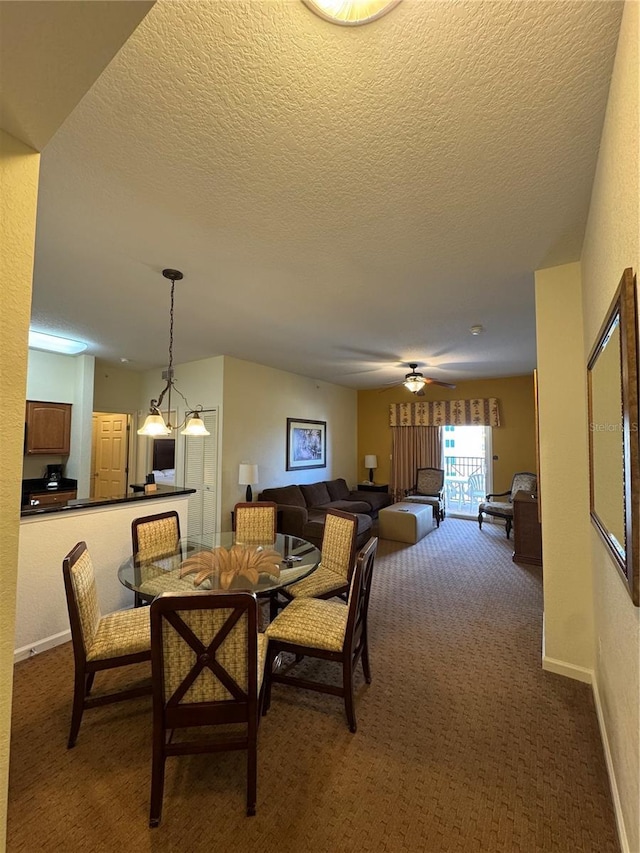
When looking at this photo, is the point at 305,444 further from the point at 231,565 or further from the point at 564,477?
the point at 564,477

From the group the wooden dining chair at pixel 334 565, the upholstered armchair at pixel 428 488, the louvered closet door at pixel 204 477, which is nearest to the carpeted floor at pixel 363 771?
the wooden dining chair at pixel 334 565

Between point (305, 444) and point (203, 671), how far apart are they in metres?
5.10

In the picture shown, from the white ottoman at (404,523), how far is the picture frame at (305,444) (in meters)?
1.70

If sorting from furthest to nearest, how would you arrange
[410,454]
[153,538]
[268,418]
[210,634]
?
[410,454]
[268,418]
[153,538]
[210,634]

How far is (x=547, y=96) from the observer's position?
1.27 meters

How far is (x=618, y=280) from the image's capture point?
1210 mm

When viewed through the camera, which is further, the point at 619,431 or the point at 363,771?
the point at 363,771

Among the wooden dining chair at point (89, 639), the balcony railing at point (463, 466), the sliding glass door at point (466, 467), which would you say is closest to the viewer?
the wooden dining chair at point (89, 639)

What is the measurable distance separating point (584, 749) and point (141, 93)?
3431 millimetres

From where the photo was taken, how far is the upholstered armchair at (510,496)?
5.65m

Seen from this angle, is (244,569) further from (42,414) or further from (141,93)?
(42,414)

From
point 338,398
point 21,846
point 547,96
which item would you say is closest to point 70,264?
point 547,96

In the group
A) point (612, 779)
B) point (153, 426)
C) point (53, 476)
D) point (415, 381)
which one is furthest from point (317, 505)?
point (612, 779)

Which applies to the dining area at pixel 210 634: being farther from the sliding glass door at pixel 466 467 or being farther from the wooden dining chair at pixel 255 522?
the sliding glass door at pixel 466 467
